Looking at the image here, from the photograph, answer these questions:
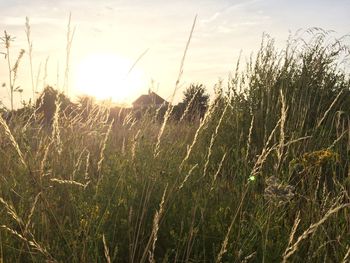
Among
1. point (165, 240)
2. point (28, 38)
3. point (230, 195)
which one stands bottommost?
point (165, 240)

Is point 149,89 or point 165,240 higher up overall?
point 149,89

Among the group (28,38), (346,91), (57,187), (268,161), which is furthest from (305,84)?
(28,38)

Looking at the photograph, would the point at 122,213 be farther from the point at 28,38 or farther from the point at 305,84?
the point at 305,84

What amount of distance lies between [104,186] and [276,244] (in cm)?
117

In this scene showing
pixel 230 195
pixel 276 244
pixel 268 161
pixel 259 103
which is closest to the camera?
pixel 276 244

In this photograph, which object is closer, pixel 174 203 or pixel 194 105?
pixel 174 203

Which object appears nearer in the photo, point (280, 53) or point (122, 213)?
point (122, 213)

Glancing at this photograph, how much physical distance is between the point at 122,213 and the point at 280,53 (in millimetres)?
4007

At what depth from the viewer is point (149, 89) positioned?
4652 mm

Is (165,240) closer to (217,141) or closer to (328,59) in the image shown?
(217,141)

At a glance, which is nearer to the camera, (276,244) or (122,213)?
(276,244)

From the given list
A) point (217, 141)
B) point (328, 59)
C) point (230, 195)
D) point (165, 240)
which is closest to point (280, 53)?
point (328, 59)

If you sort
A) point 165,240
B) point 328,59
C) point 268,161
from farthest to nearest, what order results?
1. point 328,59
2. point 268,161
3. point 165,240

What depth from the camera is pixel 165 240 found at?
2646mm
